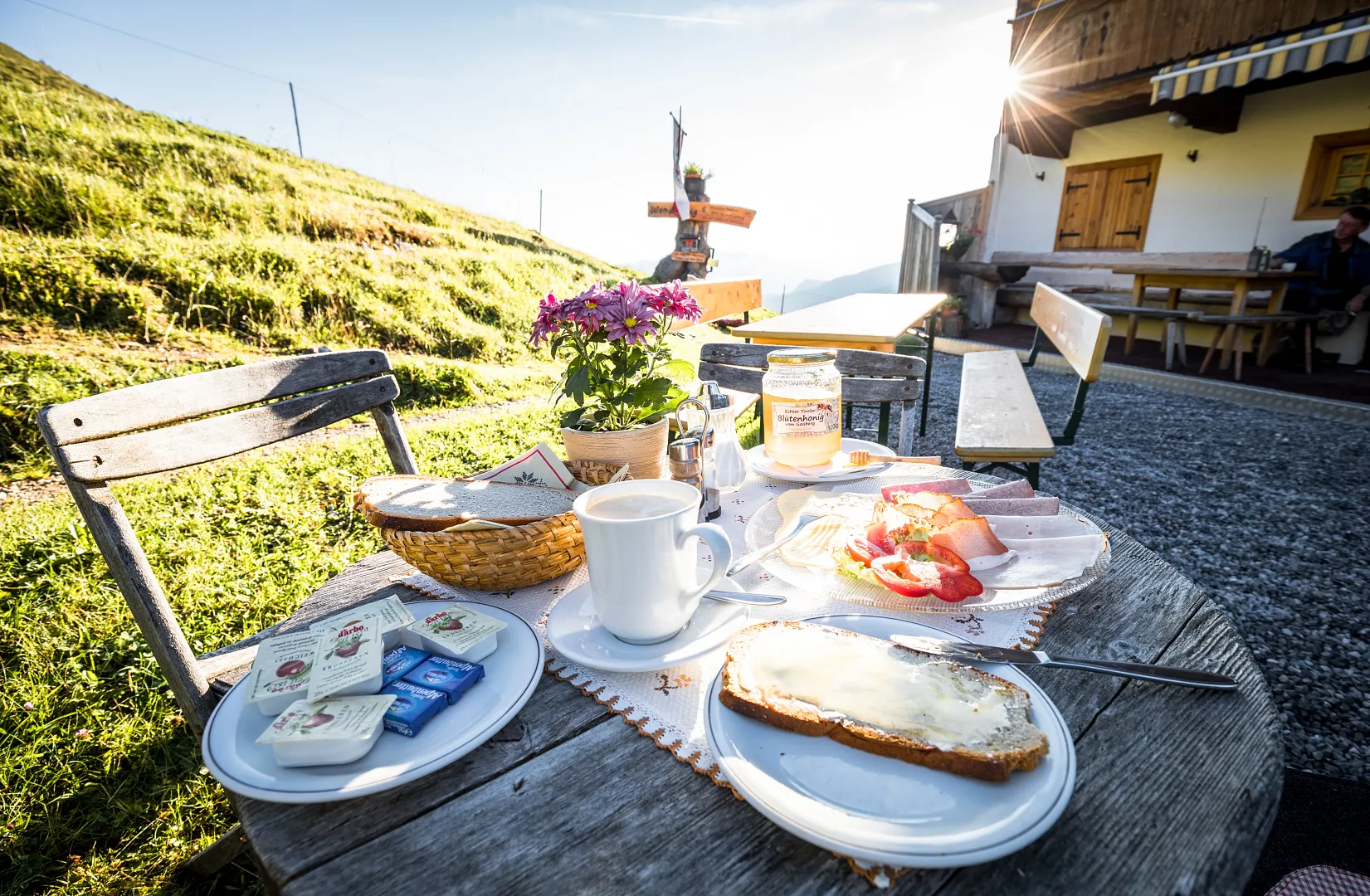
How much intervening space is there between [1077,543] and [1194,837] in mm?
450

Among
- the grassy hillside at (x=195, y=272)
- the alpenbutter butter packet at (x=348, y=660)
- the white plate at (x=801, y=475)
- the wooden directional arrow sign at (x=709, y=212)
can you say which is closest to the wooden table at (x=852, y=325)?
the grassy hillside at (x=195, y=272)

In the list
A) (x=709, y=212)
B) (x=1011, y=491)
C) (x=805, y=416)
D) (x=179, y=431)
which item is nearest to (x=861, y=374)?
(x=805, y=416)

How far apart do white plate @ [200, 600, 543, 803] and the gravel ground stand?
2.49m

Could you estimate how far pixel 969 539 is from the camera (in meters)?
0.97

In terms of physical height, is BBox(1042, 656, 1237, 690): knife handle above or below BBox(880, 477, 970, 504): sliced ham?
below

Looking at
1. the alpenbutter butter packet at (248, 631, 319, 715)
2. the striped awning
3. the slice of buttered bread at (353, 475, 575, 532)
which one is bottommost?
the alpenbutter butter packet at (248, 631, 319, 715)

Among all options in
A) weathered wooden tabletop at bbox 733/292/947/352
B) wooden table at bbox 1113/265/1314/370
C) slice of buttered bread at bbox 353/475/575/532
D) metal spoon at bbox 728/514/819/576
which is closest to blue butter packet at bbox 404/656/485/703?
slice of buttered bread at bbox 353/475/575/532

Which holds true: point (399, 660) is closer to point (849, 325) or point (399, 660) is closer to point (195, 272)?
point (849, 325)

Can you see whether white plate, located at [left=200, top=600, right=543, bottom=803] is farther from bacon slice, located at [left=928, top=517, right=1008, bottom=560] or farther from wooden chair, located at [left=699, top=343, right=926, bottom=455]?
wooden chair, located at [left=699, top=343, right=926, bottom=455]

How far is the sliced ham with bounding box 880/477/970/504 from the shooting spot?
1153 mm

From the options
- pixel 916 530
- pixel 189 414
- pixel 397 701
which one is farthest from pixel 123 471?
pixel 916 530

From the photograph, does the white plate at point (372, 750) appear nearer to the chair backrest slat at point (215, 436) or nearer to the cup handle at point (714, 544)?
the cup handle at point (714, 544)

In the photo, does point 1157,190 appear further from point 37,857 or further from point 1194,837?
point 37,857

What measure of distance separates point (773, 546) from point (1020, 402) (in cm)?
271
